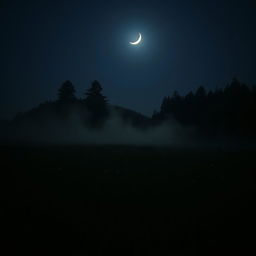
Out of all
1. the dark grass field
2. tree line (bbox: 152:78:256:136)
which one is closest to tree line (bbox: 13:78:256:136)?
tree line (bbox: 152:78:256:136)

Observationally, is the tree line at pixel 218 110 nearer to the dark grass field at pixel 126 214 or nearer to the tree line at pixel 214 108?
the tree line at pixel 214 108

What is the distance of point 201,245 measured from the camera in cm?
309

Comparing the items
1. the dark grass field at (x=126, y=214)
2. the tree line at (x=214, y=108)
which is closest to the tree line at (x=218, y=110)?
the tree line at (x=214, y=108)

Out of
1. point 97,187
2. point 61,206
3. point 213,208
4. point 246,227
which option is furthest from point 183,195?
point 61,206

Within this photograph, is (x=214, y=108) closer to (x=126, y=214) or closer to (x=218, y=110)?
(x=218, y=110)

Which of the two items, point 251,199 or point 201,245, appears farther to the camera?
point 251,199

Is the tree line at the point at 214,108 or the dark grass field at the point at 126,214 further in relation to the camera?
the tree line at the point at 214,108

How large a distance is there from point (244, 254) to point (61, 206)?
3.88 meters

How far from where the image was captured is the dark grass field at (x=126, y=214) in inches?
120

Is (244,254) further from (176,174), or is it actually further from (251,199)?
(176,174)

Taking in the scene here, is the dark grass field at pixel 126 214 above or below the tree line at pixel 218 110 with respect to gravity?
below

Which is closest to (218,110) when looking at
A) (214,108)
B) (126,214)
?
(214,108)

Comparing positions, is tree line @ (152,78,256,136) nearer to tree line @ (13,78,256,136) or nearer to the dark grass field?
tree line @ (13,78,256,136)

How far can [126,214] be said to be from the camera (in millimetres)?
3975
